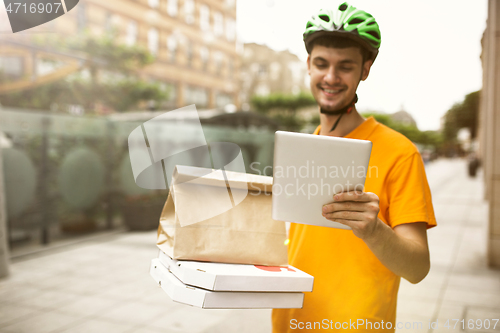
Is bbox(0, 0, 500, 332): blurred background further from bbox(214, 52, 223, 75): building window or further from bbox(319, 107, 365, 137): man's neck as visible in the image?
bbox(214, 52, 223, 75): building window

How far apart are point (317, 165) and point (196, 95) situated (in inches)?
1210

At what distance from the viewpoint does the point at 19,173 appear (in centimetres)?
616

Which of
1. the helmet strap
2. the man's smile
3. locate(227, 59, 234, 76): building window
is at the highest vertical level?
locate(227, 59, 234, 76): building window

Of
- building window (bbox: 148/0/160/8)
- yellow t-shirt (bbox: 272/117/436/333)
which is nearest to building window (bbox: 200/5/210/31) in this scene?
building window (bbox: 148/0/160/8)

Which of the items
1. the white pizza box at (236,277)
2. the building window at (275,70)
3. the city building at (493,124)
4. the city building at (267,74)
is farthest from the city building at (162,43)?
the building window at (275,70)

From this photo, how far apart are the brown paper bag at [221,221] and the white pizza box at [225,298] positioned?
3.8 inches

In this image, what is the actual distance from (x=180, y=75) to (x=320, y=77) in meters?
28.5

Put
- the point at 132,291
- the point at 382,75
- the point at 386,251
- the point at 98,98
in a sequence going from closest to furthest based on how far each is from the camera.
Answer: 1. the point at 386,251
2. the point at 382,75
3. the point at 132,291
4. the point at 98,98

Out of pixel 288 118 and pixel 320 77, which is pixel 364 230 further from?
pixel 288 118

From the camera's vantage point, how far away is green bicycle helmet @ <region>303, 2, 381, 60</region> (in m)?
1.32

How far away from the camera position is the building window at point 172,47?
2307 centimetres

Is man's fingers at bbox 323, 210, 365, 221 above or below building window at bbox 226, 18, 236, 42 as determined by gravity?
below

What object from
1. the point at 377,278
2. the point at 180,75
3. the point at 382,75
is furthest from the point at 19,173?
the point at 180,75

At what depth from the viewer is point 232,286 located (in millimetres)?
1028
